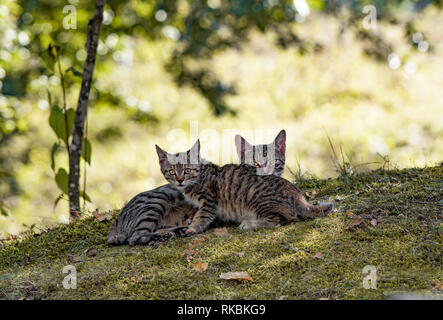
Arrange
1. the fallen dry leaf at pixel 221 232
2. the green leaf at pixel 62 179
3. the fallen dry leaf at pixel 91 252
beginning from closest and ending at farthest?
the fallen dry leaf at pixel 91 252, the fallen dry leaf at pixel 221 232, the green leaf at pixel 62 179

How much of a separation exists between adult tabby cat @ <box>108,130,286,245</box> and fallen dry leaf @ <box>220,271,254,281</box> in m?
1.06

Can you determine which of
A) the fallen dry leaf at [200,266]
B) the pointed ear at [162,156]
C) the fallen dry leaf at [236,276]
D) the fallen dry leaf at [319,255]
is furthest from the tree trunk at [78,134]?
the fallen dry leaf at [319,255]

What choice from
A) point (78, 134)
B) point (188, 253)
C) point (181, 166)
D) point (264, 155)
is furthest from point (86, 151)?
point (188, 253)

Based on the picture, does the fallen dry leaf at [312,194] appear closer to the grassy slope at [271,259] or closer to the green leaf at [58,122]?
the grassy slope at [271,259]

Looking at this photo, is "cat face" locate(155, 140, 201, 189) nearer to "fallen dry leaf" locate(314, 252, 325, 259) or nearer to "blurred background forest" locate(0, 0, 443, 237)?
"fallen dry leaf" locate(314, 252, 325, 259)

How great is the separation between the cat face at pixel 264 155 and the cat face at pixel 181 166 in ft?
1.81

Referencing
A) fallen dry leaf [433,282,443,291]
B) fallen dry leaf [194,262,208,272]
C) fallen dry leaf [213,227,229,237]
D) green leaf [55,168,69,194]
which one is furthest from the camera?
green leaf [55,168,69,194]

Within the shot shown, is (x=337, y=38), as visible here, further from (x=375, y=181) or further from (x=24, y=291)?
(x=24, y=291)

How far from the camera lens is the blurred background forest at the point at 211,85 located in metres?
9.66

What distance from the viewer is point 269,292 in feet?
10.1

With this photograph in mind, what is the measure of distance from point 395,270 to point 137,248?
212 centimetres

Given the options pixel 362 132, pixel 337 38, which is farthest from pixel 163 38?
pixel 337 38

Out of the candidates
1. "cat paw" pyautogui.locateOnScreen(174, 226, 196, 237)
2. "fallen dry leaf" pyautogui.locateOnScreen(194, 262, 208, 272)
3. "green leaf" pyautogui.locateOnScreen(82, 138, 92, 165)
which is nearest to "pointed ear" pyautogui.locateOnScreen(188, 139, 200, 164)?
"cat paw" pyautogui.locateOnScreen(174, 226, 196, 237)

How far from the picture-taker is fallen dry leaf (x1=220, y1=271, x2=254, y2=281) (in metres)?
3.26
